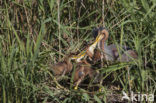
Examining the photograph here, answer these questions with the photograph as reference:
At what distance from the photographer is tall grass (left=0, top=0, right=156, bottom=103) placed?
241 cm

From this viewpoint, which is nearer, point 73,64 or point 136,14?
point 73,64

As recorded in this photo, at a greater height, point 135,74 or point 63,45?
point 63,45

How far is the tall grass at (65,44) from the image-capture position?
94.7 inches

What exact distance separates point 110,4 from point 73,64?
0.94 meters

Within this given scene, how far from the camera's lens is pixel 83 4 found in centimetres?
333

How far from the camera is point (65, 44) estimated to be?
10.5 feet

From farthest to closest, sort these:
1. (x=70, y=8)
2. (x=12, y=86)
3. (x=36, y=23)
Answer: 1. (x=70, y=8)
2. (x=36, y=23)
3. (x=12, y=86)

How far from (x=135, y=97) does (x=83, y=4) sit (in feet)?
4.05

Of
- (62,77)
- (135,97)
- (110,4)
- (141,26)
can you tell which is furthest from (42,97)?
(110,4)

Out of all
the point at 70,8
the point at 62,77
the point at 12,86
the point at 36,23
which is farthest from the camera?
the point at 70,8

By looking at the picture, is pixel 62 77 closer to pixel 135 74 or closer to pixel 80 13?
pixel 135 74

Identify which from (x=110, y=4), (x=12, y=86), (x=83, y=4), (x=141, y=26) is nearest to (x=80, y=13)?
(x=83, y=4)

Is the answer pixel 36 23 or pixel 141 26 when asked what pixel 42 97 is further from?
pixel 141 26

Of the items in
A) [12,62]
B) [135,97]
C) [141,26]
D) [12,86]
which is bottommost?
[135,97]
